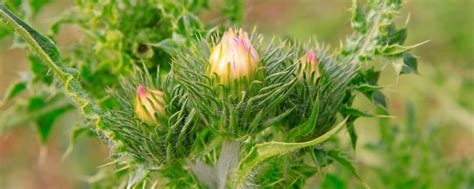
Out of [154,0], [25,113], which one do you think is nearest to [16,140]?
[25,113]

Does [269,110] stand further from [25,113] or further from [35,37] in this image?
[25,113]

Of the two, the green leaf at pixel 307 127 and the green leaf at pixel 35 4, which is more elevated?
the green leaf at pixel 35 4

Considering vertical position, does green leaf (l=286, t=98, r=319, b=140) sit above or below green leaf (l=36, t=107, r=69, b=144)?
below

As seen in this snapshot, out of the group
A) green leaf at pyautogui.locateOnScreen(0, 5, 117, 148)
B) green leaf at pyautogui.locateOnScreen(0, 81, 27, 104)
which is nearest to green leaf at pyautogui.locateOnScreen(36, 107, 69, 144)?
green leaf at pyautogui.locateOnScreen(0, 81, 27, 104)

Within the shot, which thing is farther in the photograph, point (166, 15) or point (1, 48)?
point (1, 48)

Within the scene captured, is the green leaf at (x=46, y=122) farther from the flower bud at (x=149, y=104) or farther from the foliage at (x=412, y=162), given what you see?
the foliage at (x=412, y=162)

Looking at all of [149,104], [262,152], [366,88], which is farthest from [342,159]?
[149,104]

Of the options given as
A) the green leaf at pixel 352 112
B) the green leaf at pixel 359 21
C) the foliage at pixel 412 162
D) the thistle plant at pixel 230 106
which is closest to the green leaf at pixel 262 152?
the thistle plant at pixel 230 106

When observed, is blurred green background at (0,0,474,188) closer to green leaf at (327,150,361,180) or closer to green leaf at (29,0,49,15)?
green leaf at (29,0,49,15)
